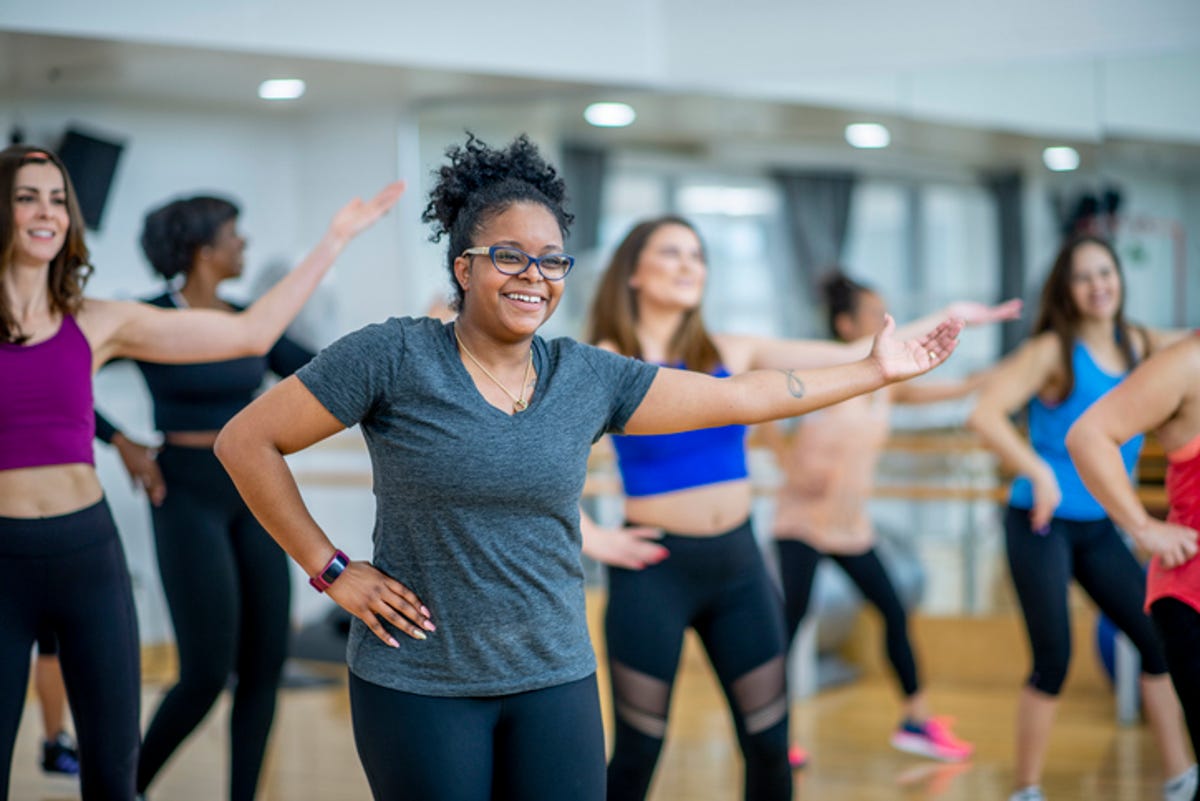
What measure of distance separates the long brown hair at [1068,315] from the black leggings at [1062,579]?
1.31 feet

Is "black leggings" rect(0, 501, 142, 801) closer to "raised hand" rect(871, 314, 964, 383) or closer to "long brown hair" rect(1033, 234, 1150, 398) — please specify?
"raised hand" rect(871, 314, 964, 383)

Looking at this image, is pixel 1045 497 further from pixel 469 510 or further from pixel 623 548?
pixel 469 510

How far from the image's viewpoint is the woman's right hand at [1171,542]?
2477mm

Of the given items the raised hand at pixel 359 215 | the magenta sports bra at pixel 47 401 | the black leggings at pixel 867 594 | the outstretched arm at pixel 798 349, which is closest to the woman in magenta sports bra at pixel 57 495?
the magenta sports bra at pixel 47 401

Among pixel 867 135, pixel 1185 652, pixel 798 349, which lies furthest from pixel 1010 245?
pixel 1185 652

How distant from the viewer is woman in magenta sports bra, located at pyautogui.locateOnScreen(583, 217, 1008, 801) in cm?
296

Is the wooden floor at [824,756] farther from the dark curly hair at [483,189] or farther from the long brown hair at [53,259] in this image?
the dark curly hair at [483,189]

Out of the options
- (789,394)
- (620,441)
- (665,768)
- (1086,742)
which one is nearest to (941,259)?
(1086,742)

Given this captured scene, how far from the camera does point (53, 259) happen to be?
2701 mm

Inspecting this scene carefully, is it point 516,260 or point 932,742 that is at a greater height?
point 516,260

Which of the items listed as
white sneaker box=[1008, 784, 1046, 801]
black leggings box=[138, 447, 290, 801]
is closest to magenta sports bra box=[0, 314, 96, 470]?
black leggings box=[138, 447, 290, 801]

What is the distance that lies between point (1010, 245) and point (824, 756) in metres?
3.91

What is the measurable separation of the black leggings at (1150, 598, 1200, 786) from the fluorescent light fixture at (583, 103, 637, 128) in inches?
147

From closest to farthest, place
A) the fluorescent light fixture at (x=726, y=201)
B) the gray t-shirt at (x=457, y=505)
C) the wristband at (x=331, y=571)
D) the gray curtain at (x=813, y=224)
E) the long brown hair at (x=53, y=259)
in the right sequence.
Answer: the gray t-shirt at (x=457, y=505) → the wristband at (x=331, y=571) → the long brown hair at (x=53, y=259) → the gray curtain at (x=813, y=224) → the fluorescent light fixture at (x=726, y=201)
